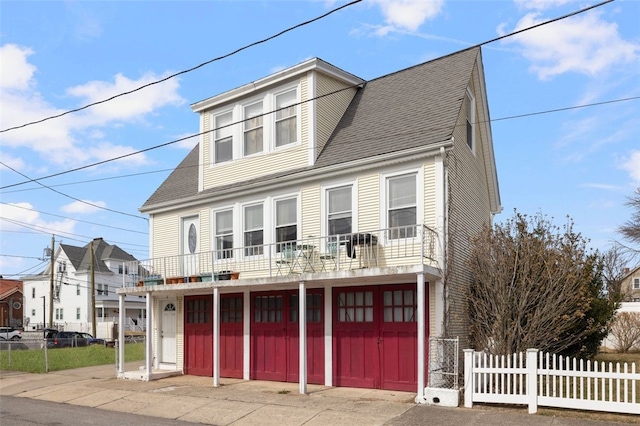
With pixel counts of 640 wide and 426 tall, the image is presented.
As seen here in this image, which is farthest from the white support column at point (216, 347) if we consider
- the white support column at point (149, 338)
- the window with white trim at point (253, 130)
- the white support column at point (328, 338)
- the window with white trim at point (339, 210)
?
the window with white trim at point (253, 130)

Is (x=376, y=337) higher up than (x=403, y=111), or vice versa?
(x=403, y=111)

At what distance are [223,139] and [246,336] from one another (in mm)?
5727

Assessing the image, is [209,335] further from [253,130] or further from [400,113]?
[400,113]

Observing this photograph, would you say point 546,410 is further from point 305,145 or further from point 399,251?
point 305,145

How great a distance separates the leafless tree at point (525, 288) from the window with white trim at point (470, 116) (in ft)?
10.9

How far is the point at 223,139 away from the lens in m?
18.2

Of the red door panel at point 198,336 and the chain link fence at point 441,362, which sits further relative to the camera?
the red door panel at point 198,336

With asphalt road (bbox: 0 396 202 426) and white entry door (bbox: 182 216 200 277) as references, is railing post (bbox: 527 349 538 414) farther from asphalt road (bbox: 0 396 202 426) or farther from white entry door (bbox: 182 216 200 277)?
white entry door (bbox: 182 216 200 277)

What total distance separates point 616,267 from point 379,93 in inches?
1327

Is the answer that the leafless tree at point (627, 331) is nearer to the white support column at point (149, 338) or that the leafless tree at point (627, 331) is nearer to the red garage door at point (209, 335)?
the red garage door at point (209, 335)

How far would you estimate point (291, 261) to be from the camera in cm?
1527

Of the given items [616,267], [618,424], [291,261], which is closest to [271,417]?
[291,261]

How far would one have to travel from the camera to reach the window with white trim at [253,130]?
17281mm

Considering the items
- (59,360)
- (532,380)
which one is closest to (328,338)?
(532,380)
